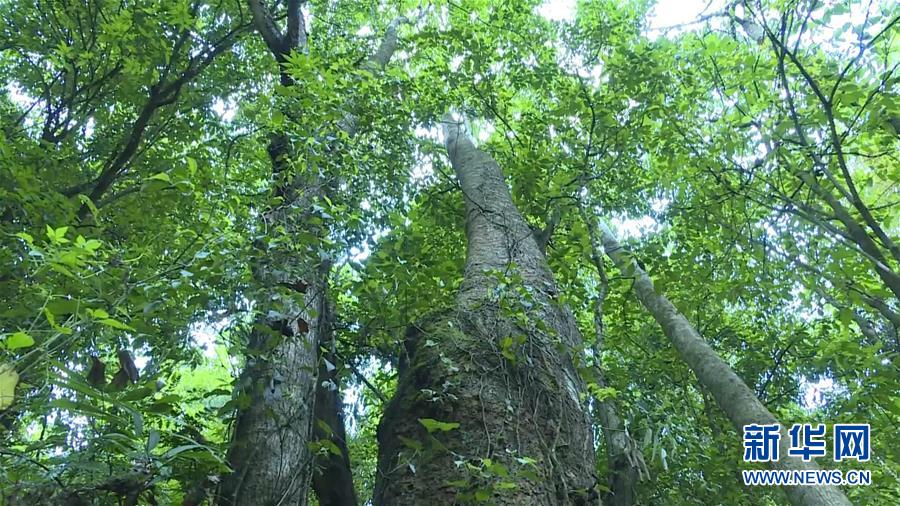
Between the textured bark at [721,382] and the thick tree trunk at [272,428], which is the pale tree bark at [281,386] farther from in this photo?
the textured bark at [721,382]

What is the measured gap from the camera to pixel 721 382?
404 cm

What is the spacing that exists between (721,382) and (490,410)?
2677 mm

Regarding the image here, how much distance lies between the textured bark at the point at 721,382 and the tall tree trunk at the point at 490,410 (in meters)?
0.93

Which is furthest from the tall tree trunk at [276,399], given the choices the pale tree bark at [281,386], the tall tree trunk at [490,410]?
the tall tree trunk at [490,410]

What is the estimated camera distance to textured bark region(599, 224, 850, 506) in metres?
3.17

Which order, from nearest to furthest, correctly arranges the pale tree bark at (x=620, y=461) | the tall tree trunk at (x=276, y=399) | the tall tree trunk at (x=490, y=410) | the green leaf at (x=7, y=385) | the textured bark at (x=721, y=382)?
1. the green leaf at (x=7, y=385)
2. the tall tree trunk at (x=490, y=410)
3. the tall tree trunk at (x=276, y=399)
4. the pale tree bark at (x=620, y=461)
5. the textured bark at (x=721, y=382)

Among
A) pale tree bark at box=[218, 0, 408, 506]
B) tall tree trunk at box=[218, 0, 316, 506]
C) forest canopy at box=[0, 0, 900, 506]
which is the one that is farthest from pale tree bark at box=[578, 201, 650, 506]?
tall tree trunk at box=[218, 0, 316, 506]

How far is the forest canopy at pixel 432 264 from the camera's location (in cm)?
195

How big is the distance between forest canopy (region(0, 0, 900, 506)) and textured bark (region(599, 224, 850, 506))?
21mm

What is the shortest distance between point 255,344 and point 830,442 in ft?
13.9

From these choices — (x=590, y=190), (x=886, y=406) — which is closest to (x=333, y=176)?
(x=590, y=190)

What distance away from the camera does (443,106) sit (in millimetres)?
5266

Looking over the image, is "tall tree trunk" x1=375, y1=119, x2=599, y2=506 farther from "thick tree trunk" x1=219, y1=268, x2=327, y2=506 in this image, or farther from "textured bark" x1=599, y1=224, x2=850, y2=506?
"textured bark" x1=599, y1=224, x2=850, y2=506

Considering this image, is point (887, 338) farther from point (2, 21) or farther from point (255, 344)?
point (2, 21)
